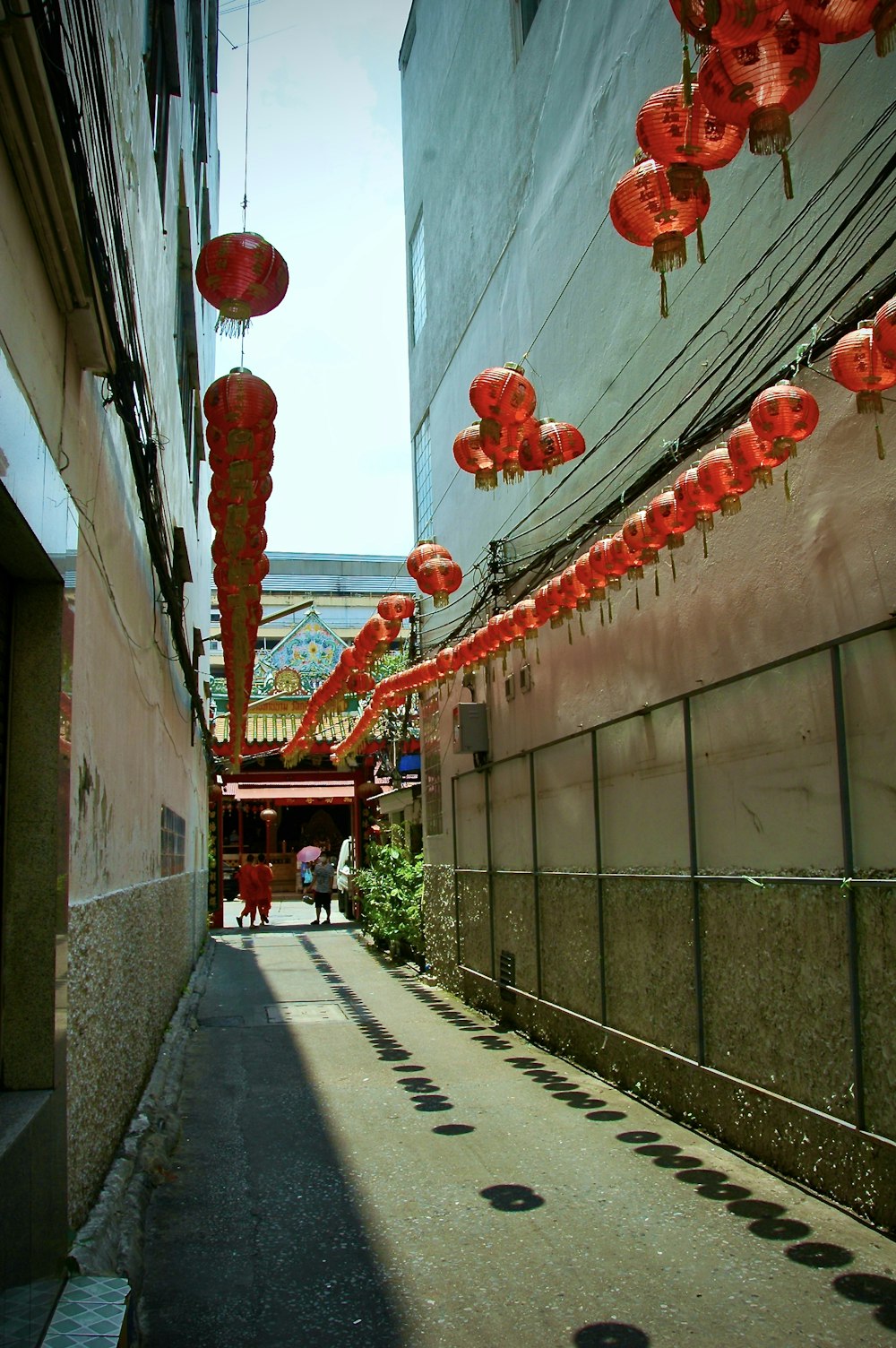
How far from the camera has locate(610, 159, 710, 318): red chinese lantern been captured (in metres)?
5.32

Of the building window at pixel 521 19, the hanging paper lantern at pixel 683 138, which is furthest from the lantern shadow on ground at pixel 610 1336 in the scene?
the building window at pixel 521 19

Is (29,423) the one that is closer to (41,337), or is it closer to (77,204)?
(41,337)

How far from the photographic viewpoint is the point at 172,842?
1165cm

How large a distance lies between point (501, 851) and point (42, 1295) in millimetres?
9158

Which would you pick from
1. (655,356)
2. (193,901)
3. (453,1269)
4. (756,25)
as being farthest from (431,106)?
(453,1269)

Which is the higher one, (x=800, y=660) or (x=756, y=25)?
(x=756, y=25)

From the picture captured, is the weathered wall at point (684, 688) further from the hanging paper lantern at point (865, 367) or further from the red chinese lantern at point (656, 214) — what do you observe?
the red chinese lantern at point (656, 214)

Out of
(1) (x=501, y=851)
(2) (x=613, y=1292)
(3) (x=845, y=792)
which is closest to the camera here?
(2) (x=613, y=1292)

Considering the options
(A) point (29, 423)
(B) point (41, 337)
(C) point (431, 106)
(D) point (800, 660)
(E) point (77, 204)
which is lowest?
(D) point (800, 660)

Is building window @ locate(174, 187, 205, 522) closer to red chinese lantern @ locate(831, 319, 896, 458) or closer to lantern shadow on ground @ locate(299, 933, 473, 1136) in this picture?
lantern shadow on ground @ locate(299, 933, 473, 1136)

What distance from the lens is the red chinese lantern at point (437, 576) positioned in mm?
11758

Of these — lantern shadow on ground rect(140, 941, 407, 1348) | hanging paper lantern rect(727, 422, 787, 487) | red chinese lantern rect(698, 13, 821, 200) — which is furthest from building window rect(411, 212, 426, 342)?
red chinese lantern rect(698, 13, 821, 200)

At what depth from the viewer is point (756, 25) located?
12.3 feet

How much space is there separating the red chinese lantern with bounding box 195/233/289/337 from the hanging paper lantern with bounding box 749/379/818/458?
9.92 ft
